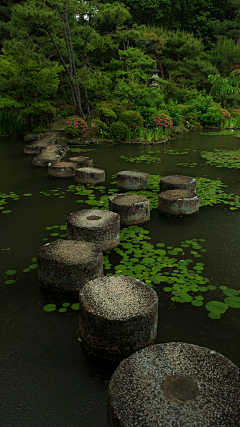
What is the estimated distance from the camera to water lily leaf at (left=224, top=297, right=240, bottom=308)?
3207 mm

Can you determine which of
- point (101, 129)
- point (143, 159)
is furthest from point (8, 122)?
point (143, 159)

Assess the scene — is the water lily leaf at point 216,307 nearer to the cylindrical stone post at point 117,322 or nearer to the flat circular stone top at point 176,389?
the cylindrical stone post at point 117,322

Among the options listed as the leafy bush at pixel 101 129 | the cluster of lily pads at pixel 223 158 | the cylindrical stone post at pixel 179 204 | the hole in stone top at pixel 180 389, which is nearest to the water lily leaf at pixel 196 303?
the hole in stone top at pixel 180 389

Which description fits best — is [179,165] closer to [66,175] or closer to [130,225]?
[66,175]

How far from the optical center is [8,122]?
16.3 m

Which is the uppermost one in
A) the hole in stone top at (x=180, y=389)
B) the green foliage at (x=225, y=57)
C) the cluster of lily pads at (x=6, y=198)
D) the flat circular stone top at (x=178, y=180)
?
the green foliage at (x=225, y=57)

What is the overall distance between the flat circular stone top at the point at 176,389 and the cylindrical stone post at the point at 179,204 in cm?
349

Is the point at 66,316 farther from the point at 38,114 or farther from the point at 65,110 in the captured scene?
the point at 65,110

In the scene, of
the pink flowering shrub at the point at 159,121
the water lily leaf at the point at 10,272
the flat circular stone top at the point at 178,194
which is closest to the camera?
the water lily leaf at the point at 10,272

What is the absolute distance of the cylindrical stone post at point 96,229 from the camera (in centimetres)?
414

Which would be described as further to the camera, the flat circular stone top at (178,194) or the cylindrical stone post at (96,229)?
the flat circular stone top at (178,194)

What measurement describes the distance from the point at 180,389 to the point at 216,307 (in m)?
1.46

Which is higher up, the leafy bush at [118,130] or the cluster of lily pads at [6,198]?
the leafy bush at [118,130]

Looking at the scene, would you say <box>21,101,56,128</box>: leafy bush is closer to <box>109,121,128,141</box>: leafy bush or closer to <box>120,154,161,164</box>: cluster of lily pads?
<box>109,121,128,141</box>: leafy bush
